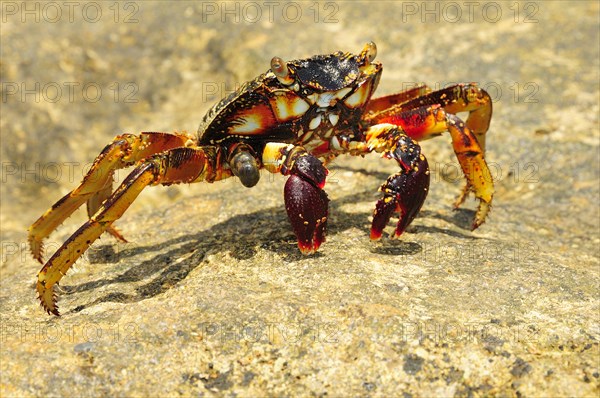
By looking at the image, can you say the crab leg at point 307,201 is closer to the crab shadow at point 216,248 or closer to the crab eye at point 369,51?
the crab shadow at point 216,248

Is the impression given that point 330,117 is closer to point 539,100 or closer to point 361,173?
point 361,173

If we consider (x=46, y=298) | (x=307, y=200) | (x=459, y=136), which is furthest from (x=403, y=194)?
(x=46, y=298)

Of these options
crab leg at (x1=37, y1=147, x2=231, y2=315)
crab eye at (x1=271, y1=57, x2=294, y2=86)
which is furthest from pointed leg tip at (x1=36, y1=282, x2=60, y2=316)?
crab eye at (x1=271, y1=57, x2=294, y2=86)

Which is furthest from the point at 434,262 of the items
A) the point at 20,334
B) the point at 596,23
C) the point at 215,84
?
the point at 596,23

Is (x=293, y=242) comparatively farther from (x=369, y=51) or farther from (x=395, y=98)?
(x=395, y=98)

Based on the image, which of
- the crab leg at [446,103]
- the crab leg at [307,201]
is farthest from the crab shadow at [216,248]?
the crab leg at [446,103]
